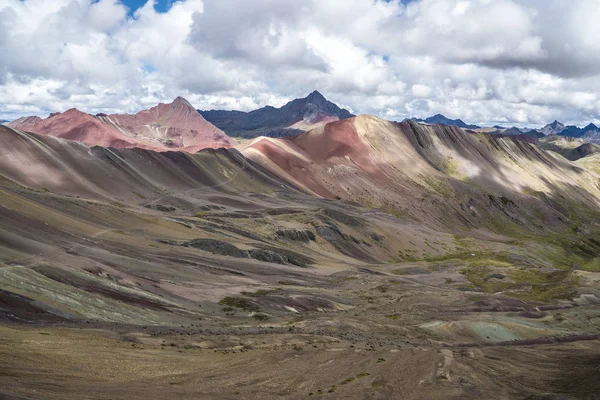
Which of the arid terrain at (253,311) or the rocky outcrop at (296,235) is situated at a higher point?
the rocky outcrop at (296,235)

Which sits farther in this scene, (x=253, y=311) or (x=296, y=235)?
(x=296, y=235)

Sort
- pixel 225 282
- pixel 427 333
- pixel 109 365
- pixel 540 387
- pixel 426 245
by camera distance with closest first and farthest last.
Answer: pixel 109 365 < pixel 540 387 < pixel 427 333 < pixel 225 282 < pixel 426 245

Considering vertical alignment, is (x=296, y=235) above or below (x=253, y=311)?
above

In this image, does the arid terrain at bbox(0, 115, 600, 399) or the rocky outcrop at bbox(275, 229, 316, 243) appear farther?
the rocky outcrop at bbox(275, 229, 316, 243)

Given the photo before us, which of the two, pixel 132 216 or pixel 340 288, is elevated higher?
pixel 132 216

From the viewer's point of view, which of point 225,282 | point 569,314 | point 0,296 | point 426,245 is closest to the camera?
point 0,296

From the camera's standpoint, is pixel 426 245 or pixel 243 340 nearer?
pixel 243 340

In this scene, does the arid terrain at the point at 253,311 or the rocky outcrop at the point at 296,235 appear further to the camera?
the rocky outcrop at the point at 296,235

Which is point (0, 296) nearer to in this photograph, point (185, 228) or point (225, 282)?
point (225, 282)

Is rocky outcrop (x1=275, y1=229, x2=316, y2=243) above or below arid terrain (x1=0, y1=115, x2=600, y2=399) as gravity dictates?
above

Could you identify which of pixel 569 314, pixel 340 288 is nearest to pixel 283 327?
pixel 340 288
